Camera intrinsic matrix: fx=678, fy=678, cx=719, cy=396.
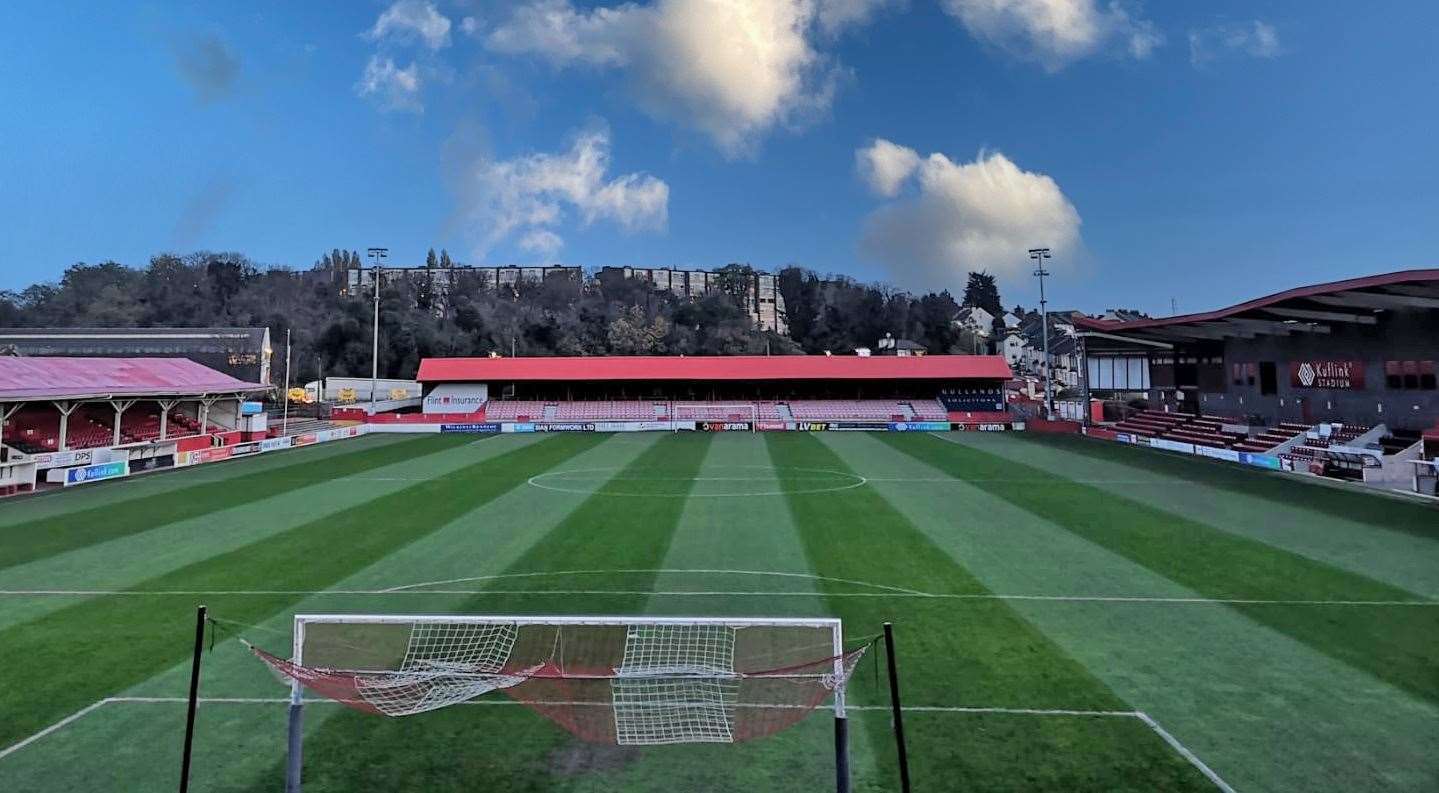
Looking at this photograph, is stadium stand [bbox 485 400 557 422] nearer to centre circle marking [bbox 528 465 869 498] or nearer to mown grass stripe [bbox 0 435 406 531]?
mown grass stripe [bbox 0 435 406 531]

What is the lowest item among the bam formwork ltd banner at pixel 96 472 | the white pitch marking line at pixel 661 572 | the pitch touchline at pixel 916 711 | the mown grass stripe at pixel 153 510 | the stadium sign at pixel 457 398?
the pitch touchline at pixel 916 711

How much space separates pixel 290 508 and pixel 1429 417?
36.8 meters

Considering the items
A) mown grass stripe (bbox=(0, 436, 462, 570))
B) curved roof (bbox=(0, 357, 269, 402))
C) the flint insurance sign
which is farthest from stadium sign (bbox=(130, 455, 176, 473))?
the flint insurance sign

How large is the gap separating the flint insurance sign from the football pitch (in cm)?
823

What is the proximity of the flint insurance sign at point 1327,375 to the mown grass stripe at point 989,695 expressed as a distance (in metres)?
24.3

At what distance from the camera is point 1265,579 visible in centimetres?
1190

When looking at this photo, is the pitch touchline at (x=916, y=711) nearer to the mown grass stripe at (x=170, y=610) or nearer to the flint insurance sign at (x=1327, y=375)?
the mown grass stripe at (x=170, y=610)

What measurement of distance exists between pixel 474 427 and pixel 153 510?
1118 inches

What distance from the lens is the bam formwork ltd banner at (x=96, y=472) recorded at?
23.8 m

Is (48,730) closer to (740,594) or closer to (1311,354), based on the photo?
(740,594)

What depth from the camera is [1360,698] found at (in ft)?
24.4

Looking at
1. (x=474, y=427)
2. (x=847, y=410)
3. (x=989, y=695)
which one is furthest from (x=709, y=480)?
(x=474, y=427)

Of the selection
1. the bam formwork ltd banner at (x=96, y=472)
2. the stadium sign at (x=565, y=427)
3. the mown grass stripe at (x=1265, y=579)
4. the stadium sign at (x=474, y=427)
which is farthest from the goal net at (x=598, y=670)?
the stadium sign at (x=474, y=427)

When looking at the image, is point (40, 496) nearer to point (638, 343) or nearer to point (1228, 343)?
point (1228, 343)
